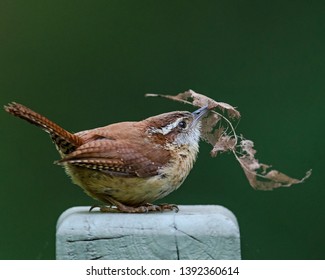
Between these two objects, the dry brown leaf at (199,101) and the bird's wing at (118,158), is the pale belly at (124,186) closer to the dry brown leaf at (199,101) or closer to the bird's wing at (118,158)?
the bird's wing at (118,158)

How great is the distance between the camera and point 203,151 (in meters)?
5.08

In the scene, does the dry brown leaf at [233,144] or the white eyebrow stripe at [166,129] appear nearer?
the dry brown leaf at [233,144]

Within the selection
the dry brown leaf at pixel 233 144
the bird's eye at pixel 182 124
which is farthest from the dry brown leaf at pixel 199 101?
the bird's eye at pixel 182 124

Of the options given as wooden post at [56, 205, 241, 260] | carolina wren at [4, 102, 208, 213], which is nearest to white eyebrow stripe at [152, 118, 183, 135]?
Result: carolina wren at [4, 102, 208, 213]

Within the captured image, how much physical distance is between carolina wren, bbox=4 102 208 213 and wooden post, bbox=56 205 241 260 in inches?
21.4

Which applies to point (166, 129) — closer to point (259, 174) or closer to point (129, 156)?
point (129, 156)

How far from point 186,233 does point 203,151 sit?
114 inches

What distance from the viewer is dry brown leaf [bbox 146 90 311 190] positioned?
2418 mm

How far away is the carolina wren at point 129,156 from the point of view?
2.80 m

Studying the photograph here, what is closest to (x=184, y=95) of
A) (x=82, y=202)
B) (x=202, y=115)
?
(x=202, y=115)

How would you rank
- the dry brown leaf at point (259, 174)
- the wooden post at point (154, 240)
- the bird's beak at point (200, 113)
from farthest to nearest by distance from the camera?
1. the bird's beak at point (200, 113)
2. the dry brown leaf at point (259, 174)
3. the wooden post at point (154, 240)

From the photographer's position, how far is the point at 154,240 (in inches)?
86.2

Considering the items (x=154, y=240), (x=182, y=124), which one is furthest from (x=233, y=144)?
(x=154, y=240)

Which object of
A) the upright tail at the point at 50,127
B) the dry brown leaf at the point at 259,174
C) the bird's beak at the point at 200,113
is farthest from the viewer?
the bird's beak at the point at 200,113
